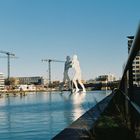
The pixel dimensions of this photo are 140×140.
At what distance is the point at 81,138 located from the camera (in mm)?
14492

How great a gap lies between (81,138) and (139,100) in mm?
4497

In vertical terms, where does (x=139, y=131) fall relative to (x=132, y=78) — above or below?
below

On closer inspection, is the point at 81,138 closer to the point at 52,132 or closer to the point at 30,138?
the point at 30,138

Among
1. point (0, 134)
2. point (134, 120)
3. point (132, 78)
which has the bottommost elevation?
point (0, 134)

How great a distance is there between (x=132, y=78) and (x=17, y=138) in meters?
16.1

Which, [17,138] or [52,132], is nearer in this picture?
[17,138]

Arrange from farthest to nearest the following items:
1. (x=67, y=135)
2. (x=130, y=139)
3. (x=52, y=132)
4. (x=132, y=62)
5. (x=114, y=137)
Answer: (x=52, y=132) → (x=67, y=135) → (x=114, y=137) → (x=130, y=139) → (x=132, y=62)

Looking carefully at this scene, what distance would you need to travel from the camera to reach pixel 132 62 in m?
8.85

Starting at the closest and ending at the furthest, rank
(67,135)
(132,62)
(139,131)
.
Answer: (132,62), (139,131), (67,135)

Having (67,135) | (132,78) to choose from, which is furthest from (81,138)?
(132,78)

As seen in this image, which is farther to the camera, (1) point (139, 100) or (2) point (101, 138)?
(2) point (101, 138)

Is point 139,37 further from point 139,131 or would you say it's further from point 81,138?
point 81,138

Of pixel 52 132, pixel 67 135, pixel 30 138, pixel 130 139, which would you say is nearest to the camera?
pixel 130 139

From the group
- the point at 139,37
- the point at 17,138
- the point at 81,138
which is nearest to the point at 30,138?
the point at 17,138
